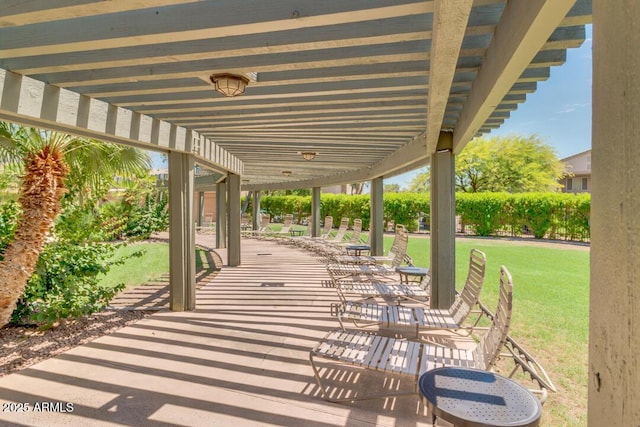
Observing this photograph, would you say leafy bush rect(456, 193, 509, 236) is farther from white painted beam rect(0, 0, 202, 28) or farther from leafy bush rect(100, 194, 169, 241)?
white painted beam rect(0, 0, 202, 28)

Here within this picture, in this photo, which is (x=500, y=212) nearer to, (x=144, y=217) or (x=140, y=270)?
(x=140, y=270)

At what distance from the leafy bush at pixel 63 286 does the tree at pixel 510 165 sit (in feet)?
88.8

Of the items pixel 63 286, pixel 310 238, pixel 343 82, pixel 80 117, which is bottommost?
pixel 63 286

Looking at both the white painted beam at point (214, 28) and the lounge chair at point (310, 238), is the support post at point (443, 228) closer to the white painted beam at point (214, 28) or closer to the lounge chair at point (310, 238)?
the white painted beam at point (214, 28)

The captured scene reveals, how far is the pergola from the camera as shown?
2.86 ft

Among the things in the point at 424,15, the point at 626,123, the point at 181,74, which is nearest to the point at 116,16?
the point at 181,74

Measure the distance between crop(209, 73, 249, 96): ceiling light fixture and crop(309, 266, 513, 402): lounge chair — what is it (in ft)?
8.08

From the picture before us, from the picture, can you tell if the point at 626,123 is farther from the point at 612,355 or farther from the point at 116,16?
the point at 116,16

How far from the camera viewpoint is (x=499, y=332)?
8.89 feet

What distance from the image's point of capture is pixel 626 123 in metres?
0.84

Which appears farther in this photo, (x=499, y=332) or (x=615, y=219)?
(x=499, y=332)

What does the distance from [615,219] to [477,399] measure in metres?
1.64

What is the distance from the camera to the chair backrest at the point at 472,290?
13.0 feet

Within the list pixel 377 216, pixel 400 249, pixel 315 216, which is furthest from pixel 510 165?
pixel 400 249
